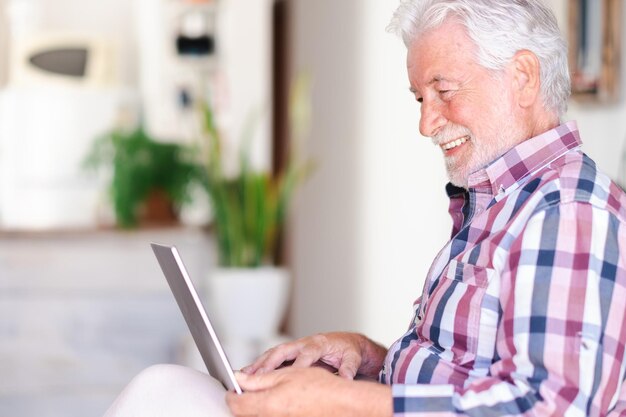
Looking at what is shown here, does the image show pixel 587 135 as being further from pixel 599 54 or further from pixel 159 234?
pixel 159 234

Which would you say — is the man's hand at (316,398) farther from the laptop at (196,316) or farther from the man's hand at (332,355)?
the man's hand at (332,355)

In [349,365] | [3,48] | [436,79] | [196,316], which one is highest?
[3,48]

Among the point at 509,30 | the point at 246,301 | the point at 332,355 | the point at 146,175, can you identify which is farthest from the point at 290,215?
the point at 509,30

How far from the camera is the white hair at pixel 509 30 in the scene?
4.85ft

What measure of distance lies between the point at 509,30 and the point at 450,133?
181 millimetres

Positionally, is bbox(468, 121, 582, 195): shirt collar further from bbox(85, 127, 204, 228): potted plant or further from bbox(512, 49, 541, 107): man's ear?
bbox(85, 127, 204, 228): potted plant

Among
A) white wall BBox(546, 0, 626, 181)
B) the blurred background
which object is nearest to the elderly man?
white wall BBox(546, 0, 626, 181)

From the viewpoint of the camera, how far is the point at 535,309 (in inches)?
49.8

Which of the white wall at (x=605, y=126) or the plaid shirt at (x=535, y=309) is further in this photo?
the white wall at (x=605, y=126)

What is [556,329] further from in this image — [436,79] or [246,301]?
[246,301]

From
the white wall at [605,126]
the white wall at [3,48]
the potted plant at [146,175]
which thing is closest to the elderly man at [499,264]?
the white wall at [605,126]

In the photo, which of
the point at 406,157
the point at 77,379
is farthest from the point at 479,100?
the point at 77,379

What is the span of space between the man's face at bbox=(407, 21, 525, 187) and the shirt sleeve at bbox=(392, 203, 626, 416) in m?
0.24

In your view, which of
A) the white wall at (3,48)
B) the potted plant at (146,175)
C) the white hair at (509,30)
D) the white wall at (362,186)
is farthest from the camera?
the white wall at (3,48)
